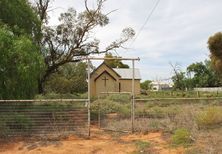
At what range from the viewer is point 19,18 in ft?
55.8

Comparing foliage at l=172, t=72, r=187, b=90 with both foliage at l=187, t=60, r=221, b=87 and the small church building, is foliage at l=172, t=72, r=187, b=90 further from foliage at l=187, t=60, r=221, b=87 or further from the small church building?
the small church building

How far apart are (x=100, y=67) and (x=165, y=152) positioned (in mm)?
32444

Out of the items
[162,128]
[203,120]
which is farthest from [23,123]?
[203,120]

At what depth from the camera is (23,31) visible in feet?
53.1

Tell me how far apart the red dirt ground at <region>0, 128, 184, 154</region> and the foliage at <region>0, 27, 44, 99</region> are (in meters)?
2.74

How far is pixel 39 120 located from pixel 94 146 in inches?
118

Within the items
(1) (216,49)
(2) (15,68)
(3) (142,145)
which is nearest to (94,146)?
(3) (142,145)

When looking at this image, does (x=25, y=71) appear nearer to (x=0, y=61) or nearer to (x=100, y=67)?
(x=0, y=61)

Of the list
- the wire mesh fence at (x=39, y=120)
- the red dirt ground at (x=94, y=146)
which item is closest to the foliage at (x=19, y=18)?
the wire mesh fence at (x=39, y=120)

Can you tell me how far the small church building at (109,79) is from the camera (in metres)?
37.9

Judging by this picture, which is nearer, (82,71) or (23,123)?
(23,123)

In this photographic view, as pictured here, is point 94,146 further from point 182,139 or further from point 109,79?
point 109,79

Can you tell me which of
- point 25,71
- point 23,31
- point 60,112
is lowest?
point 60,112

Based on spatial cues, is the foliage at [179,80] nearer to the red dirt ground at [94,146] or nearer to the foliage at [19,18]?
the foliage at [19,18]
